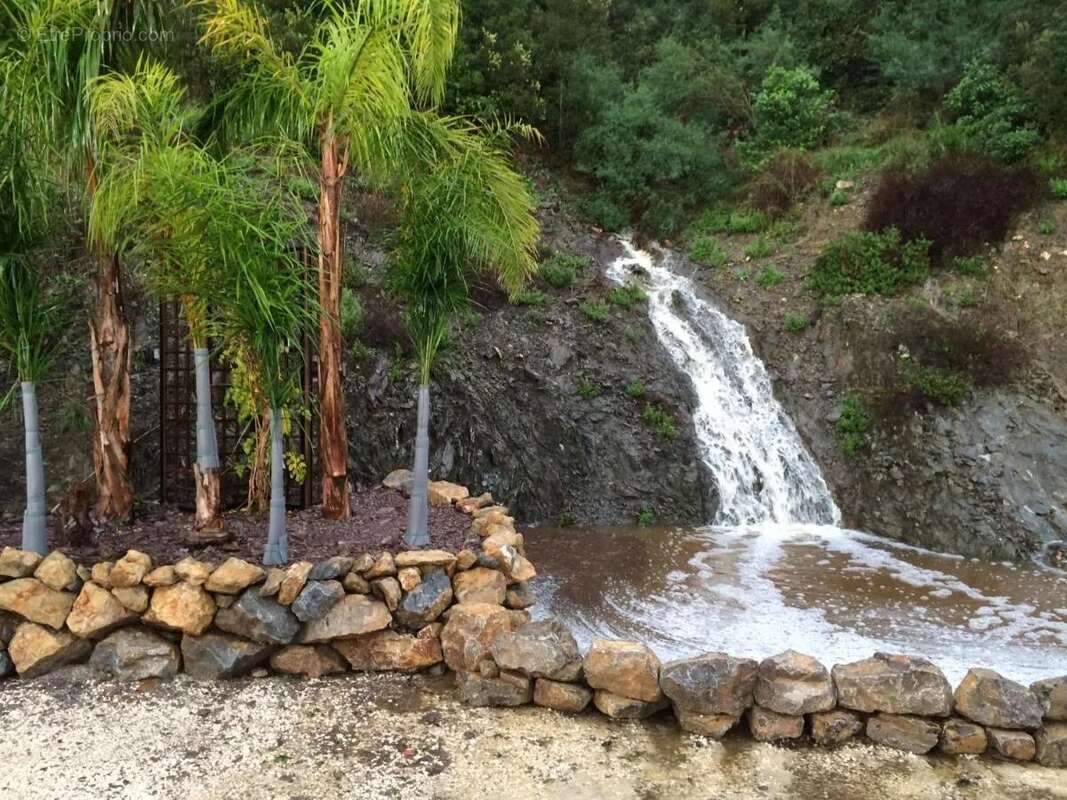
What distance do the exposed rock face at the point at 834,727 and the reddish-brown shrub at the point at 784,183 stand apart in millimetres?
11765

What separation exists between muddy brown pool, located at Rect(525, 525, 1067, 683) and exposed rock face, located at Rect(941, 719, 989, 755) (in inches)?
58.8

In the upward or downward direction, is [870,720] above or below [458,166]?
below

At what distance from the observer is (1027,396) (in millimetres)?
9492

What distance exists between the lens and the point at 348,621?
4.54m

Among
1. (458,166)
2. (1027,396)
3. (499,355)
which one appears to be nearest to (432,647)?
(458,166)

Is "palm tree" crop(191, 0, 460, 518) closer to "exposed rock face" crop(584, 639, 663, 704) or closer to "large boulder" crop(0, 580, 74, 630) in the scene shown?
"large boulder" crop(0, 580, 74, 630)

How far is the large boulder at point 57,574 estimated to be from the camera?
4.46m

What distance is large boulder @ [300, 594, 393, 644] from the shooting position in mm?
4516

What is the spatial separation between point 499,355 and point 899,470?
16.6ft

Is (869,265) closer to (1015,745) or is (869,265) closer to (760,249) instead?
(760,249)

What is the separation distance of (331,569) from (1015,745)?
11.8 feet

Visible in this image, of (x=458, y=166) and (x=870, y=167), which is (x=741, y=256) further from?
(x=458, y=166)

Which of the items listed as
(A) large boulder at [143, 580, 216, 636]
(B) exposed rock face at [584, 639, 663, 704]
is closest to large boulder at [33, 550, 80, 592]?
(A) large boulder at [143, 580, 216, 636]

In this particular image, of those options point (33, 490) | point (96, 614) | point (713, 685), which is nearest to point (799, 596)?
point (713, 685)
